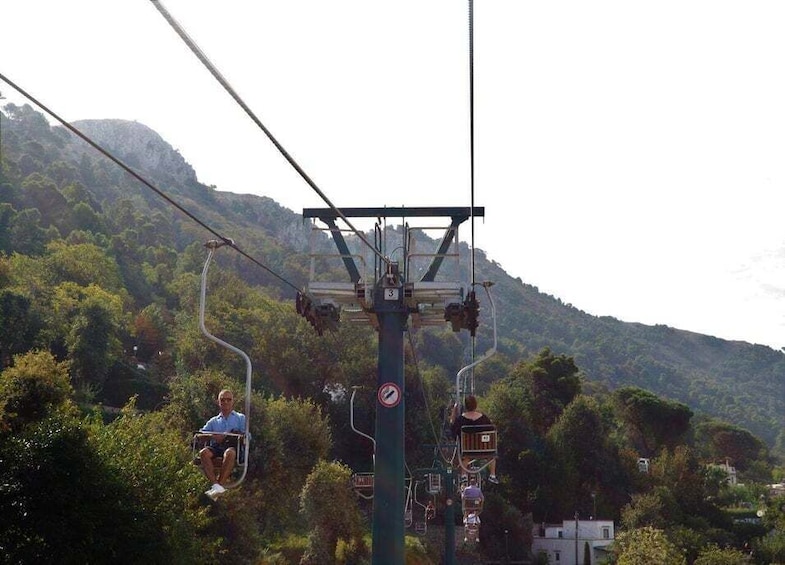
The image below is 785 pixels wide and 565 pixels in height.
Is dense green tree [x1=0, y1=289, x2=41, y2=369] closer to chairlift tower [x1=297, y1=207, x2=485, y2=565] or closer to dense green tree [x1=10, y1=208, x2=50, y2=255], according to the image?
dense green tree [x1=10, y1=208, x2=50, y2=255]

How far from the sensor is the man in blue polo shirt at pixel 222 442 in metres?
8.91

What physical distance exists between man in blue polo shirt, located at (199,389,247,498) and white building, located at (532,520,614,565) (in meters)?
43.5

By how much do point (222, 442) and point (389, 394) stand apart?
3777 millimetres

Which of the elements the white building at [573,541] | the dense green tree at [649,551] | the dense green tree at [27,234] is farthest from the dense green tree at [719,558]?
the dense green tree at [27,234]

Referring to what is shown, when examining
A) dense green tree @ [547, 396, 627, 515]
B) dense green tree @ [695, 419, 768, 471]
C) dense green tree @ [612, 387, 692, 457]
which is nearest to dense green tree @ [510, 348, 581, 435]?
dense green tree @ [547, 396, 627, 515]

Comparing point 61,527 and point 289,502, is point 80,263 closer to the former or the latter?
point 289,502

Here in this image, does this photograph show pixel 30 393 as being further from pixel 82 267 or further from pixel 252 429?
pixel 82 267

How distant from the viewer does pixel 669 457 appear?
58906 millimetres

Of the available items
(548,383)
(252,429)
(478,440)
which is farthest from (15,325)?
(548,383)

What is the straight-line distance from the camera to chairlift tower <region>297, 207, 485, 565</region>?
12320 mm

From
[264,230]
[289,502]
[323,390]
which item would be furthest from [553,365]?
[264,230]

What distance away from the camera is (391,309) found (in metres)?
12.7

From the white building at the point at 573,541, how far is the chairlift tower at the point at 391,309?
39751 millimetres

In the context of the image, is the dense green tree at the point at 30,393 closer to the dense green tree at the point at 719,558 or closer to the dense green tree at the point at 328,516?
the dense green tree at the point at 328,516
